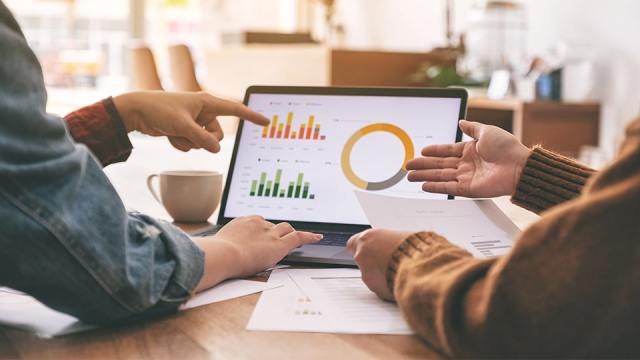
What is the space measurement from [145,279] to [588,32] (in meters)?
3.15

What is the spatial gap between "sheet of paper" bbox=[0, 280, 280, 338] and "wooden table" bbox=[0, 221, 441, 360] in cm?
1

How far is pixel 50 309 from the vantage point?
0.69 metres

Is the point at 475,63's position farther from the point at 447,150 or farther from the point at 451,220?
the point at 451,220

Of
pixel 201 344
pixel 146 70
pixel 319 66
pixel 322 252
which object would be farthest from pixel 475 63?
pixel 201 344

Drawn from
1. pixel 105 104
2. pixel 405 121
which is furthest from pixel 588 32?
pixel 105 104

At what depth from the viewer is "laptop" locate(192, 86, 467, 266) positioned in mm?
1078

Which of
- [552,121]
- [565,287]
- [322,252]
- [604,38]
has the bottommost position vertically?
[552,121]

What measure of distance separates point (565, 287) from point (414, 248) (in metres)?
0.21

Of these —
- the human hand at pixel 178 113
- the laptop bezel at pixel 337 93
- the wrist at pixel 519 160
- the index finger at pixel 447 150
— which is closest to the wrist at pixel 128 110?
the human hand at pixel 178 113

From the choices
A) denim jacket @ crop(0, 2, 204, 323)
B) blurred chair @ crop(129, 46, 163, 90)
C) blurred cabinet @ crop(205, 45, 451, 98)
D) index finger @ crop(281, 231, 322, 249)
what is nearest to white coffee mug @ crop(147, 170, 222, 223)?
index finger @ crop(281, 231, 322, 249)

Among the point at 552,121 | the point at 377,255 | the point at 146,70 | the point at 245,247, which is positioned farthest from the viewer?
the point at 146,70

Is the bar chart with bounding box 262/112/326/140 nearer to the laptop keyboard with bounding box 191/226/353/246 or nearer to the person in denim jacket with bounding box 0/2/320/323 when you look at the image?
the laptop keyboard with bounding box 191/226/353/246

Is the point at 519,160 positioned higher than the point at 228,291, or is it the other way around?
the point at 519,160

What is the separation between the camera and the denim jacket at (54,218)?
60 centimetres
